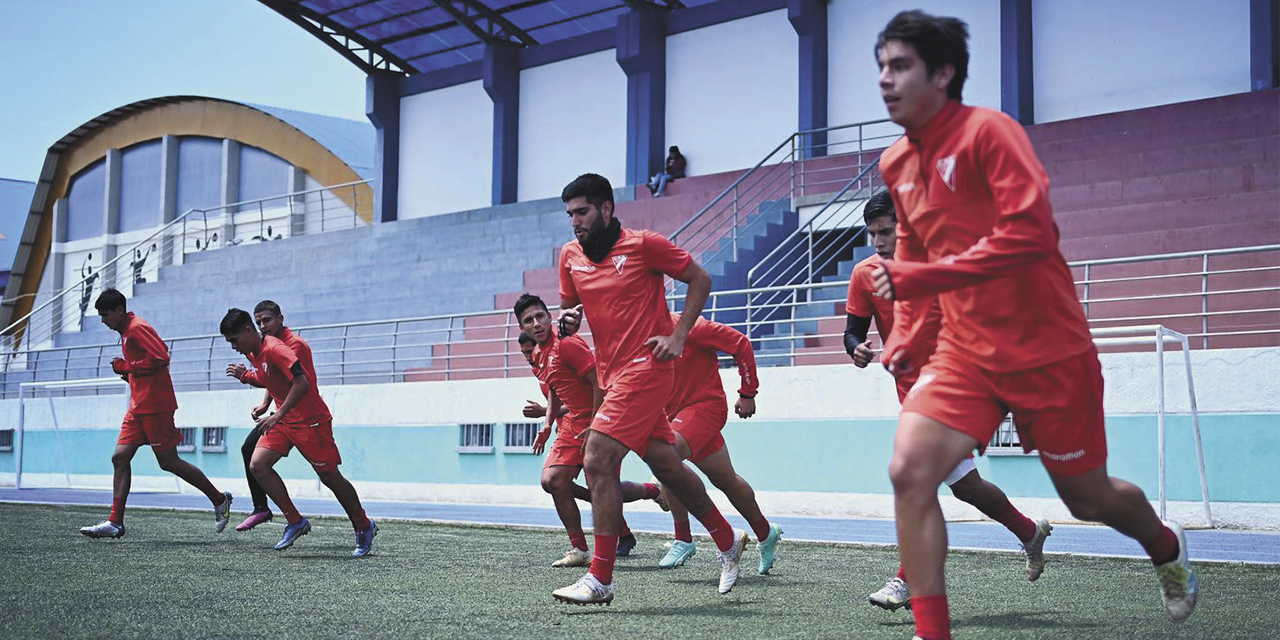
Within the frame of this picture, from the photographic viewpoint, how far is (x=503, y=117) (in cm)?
2977

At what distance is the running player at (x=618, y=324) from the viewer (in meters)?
6.24

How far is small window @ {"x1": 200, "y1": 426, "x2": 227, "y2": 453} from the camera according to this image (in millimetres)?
23094

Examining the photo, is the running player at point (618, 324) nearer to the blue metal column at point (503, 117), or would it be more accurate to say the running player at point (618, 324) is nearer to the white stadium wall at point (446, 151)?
the blue metal column at point (503, 117)

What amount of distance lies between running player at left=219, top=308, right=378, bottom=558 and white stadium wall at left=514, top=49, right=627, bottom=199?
18.3 m

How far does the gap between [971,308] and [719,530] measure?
10.6ft

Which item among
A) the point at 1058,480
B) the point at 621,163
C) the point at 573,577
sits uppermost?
the point at 621,163

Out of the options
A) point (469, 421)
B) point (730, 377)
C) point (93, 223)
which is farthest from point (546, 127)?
point (93, 223)

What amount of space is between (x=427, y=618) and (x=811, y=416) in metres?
10.5

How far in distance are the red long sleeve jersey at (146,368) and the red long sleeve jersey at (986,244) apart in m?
8.15

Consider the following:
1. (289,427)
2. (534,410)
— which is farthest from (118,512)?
(534,410)

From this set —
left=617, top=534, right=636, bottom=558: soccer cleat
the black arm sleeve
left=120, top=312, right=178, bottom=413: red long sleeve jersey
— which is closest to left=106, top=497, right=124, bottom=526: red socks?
left=120, top=312, right=178, bottom=413: red long sleeve jersey

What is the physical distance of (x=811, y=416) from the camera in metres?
15.9

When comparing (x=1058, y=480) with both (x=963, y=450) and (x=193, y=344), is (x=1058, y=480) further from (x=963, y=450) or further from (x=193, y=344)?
(x=193, y=344)

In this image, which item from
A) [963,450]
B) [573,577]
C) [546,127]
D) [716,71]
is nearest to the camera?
[963,450]
